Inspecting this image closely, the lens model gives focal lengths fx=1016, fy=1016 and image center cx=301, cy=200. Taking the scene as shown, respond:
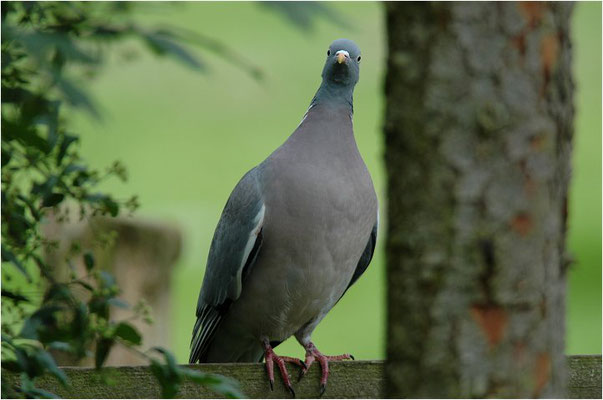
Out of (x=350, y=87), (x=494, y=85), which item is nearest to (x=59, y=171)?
(x=494, y=85)

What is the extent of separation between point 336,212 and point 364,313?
684 centimetres

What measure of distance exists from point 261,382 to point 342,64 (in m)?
1.00

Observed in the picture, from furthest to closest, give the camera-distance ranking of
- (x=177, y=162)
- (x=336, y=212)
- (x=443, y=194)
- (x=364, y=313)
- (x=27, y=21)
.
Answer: (x=177, y=162) → (x=364, y=313) → (x=336, y=212) → (x=27, y=21) → (x=443, y=194)

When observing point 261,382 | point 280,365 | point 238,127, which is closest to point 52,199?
point 261,382

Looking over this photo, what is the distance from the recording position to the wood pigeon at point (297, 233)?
2.80 metres

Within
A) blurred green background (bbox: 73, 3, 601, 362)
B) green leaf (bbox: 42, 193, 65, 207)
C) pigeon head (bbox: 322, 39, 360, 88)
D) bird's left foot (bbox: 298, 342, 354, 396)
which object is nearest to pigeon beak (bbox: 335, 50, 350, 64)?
pigeon head (bbox: 322, 39, 360, 88)

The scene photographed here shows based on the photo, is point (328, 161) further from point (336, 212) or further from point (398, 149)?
point (398, 149)

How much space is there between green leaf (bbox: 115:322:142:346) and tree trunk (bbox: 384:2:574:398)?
42 centimetres

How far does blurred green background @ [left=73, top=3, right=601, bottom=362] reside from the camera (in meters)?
10.1

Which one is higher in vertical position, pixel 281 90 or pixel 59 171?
pixel 281 90

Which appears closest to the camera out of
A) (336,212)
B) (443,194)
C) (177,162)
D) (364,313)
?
(443,194)

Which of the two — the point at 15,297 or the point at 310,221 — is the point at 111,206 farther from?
the point at 310,221

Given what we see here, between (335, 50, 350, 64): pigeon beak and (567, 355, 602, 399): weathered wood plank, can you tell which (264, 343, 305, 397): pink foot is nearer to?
(567, 355, 602, 399): weathered wood plank

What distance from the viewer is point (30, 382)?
1736 mm
